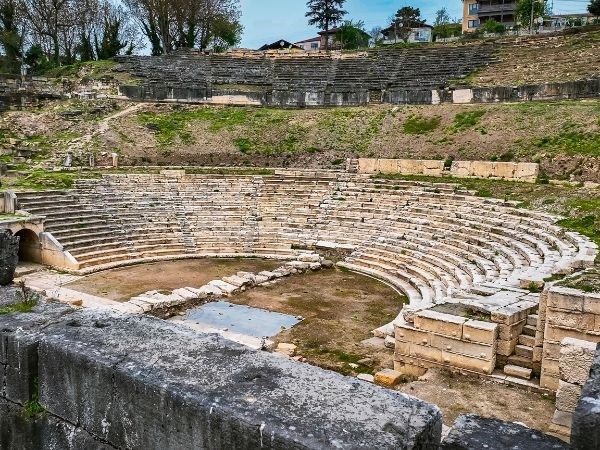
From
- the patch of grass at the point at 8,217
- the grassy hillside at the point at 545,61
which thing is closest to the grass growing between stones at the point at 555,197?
the grassy hillside at the point at 545,61

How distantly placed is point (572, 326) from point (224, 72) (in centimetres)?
3381

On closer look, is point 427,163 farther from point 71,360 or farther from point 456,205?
point 71,360

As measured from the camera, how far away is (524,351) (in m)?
8.24

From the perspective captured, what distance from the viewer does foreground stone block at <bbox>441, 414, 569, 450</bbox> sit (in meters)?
2.23

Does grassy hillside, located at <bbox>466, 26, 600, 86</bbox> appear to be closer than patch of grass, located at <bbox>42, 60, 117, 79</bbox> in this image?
Yes

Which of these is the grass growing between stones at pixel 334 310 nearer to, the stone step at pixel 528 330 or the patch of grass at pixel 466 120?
the stone step at pixel 528 330

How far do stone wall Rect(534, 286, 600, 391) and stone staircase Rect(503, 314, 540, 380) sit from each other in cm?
33

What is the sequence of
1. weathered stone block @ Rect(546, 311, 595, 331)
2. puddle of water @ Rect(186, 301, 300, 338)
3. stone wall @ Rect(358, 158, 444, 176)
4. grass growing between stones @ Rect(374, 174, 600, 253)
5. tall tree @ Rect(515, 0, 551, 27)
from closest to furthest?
weathered stone block @ Rect(546, 311, 595, 331) → puddle of water @ Rect(186, 301, 300, 338) → grass growing between stones @ Rect(374, 174, 600, 253) → stone wall @ Rect(358, 158, 444, 176) → tall tree @ Rect(515, 0, 551, 27)

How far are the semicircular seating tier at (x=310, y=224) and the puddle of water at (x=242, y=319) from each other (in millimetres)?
3452

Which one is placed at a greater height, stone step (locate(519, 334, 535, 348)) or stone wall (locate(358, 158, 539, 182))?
stone wall (locate(358, 158, 539, 182))

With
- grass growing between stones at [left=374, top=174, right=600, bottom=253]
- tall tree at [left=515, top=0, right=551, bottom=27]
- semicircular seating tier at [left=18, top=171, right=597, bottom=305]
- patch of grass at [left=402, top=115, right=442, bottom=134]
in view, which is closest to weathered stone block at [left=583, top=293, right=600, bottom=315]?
semicircular seating tier at [left=18, top=171, right=597, bottom=305]

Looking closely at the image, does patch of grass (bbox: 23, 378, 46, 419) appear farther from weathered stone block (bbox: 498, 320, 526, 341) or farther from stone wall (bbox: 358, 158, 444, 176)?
stone wall (bbox: 358, 158, 444, 176)

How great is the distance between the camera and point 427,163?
22.3m

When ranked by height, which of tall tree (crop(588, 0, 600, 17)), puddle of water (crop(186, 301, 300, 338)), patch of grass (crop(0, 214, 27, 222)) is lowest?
puddle of water (crop(186, 301, 300, 338))
